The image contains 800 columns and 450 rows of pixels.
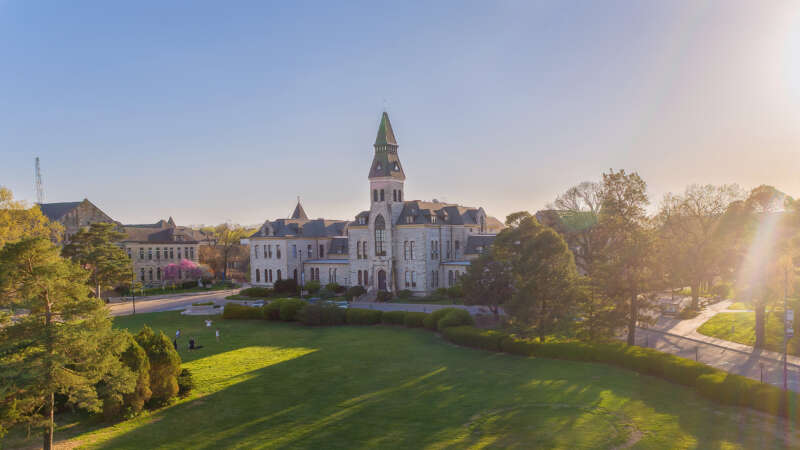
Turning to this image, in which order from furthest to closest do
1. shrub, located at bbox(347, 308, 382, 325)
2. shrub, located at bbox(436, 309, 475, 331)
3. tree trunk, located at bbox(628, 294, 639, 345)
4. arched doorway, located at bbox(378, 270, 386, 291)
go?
arched doorway, located at bbox(378, 270, 386, 291) < shrub, located at bbox(347, 308, 382, 325) < shrub, located at bbox(436, 309, 475, 331) < tree trunk, located at bbox(628, 294, 639, 345)

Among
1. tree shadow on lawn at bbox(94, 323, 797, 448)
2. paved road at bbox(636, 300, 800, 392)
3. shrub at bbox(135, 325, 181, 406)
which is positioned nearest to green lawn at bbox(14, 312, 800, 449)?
tree shadow on lawn at bbox(94, 323, 797, 448)

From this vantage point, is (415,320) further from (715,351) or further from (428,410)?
(715,351)

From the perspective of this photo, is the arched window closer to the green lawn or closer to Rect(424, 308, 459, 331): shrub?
Rect(424, 308, 459, 331): shrub

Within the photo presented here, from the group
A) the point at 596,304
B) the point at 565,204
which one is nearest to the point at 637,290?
the point at 596,304

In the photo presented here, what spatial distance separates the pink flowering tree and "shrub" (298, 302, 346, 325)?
4606 cm

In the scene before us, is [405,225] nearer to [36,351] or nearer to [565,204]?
[565,204]

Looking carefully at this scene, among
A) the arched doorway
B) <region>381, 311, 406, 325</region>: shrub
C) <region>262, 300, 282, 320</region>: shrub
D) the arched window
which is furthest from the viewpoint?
the arched doorway

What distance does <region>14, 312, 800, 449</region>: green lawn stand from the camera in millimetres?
18781

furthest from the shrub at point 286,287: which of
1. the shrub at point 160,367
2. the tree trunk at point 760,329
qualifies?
the tree trunk at point 760,329

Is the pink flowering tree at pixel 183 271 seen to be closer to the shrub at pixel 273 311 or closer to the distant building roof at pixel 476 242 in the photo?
the shrub at pixel 273 311

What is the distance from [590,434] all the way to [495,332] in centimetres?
1688

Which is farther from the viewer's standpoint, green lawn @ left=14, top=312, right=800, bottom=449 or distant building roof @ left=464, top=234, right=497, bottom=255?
distant building roof @ left=464, top=234, right=497, bottom=255

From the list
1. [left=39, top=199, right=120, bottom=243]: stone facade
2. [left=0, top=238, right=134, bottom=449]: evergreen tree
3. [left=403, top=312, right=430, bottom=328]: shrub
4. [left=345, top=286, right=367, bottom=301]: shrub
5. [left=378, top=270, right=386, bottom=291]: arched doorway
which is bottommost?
[left=403, top=312, right=430, bottom=328]: shrub

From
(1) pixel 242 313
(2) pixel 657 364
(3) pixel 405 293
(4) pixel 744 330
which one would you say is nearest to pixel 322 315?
(1) pixel 242 313
